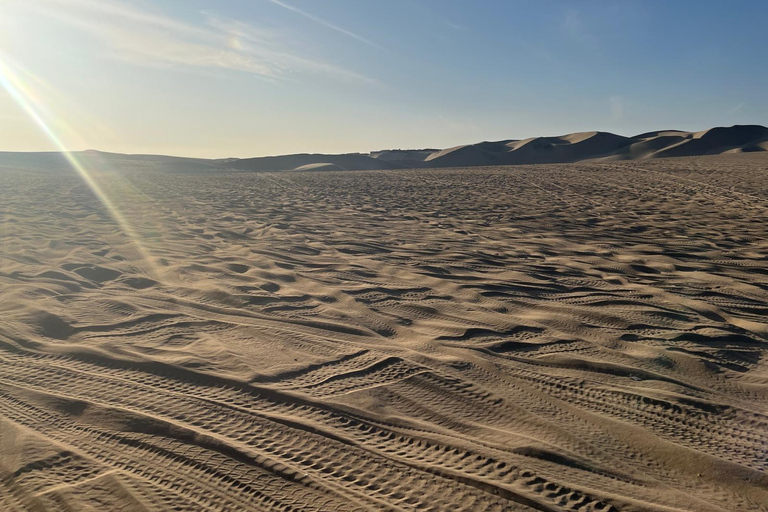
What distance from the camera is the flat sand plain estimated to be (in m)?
2.05

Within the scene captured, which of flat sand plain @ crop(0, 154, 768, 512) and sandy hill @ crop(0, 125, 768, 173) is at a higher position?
sandy hill @ crop(0, 125, 768, 173)

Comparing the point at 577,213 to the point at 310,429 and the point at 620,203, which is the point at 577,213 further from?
the point at 310,429

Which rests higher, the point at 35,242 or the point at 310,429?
the point at 35,242

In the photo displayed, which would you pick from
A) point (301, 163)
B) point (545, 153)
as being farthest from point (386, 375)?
point (545, 153)

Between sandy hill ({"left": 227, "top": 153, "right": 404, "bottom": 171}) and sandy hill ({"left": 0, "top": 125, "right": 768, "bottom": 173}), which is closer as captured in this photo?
sandy hill ({"left": 227, "top": 153, "right": 404, "bottom": 171})

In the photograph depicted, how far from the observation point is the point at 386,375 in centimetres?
298


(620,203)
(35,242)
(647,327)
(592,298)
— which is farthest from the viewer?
(620,203)

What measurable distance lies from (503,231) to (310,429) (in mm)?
5818

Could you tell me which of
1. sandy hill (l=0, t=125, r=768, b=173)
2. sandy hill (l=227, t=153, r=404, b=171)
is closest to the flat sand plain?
sandy hill (l=227, t=153, r=404, b=171)

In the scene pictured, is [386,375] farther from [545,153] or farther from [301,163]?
[545,153]

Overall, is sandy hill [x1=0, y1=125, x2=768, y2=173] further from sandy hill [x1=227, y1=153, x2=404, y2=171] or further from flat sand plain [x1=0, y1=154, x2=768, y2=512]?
flat sand plain [x1=0, y1=154, x2=768, y2=512]

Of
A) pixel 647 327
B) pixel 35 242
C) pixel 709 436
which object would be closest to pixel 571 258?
pixel 647 327

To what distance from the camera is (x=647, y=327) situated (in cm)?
359

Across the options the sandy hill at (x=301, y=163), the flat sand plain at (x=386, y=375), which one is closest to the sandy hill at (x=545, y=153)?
the sandy hill at (x=301, y=163)
